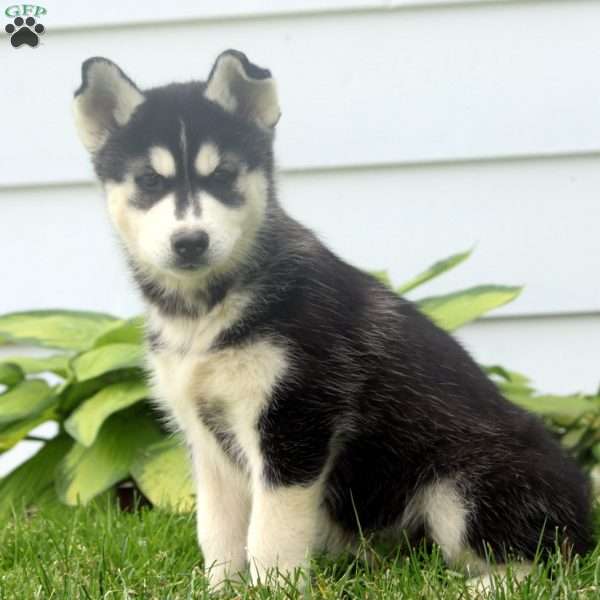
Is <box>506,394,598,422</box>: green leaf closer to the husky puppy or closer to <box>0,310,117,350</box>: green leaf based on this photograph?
the husky puppy

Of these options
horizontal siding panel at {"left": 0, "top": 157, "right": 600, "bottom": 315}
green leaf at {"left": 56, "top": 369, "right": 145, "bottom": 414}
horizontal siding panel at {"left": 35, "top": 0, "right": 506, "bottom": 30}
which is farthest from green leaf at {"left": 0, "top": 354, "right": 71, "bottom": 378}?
horizontal siding panel at {"left": 35, "top": 0, "right": 506, "bottom": 30}

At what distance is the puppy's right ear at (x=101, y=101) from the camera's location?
3961mm

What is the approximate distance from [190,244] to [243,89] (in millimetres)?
645

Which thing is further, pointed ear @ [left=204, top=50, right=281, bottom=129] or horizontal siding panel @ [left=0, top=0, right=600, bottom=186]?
horizontal siding panel @ [left=0, top=0, right=600, bottom=186]

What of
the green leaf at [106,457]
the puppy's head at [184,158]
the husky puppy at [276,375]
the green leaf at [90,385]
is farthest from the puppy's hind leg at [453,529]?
the green leaf at [90,385]

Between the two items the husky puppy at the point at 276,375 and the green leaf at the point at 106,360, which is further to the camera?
the green leaf at the point at 106,360

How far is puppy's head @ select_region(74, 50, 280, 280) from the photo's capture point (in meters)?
3.76

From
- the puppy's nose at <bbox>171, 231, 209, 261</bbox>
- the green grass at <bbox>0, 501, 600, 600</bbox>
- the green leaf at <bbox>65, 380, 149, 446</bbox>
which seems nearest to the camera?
the green grass at <bbox>0, 501, 600, 600</bbox>

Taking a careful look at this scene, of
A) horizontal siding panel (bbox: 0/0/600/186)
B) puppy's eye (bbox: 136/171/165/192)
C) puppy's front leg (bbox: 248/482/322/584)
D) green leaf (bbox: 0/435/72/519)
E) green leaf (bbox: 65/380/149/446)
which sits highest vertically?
puppy's eye (bbox: 136/171/165/192)

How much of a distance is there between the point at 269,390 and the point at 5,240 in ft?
10.8

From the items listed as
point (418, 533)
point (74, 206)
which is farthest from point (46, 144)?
point (418, 533)

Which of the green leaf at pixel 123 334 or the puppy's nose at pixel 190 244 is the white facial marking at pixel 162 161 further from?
the green leaf at pixel 123 334

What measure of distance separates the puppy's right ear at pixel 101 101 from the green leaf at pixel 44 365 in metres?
1.89

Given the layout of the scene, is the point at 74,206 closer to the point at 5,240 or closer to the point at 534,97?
the point at 5,240
